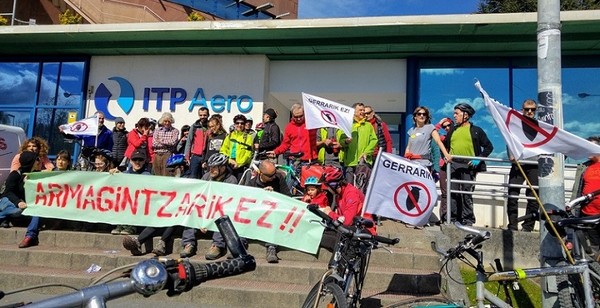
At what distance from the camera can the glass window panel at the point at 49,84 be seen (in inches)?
496

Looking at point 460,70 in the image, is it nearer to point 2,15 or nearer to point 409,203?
point 409,203

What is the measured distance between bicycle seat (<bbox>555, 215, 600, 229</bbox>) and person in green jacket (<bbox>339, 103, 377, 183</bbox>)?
148 inches

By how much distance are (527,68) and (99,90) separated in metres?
11.6

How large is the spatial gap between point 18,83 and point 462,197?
12.9 metres

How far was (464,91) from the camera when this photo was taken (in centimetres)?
1079

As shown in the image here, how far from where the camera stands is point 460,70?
1084cm

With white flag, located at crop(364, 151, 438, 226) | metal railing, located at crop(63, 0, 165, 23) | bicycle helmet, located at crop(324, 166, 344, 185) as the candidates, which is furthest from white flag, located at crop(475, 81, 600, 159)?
metal railing, located at crop(63, 0, 165, 23)

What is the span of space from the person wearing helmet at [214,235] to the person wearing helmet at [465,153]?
145 inches

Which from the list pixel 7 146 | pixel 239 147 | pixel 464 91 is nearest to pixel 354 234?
pixel 239 147

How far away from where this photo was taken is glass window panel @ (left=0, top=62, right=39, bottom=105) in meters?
12.7

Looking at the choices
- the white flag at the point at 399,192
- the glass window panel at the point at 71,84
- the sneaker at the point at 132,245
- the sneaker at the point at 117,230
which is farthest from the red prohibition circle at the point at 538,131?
the glass window panel at the point at 71,84

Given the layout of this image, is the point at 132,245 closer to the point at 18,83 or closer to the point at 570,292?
the point at 570,292

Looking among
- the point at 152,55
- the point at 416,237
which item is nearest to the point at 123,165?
the point at 152,55

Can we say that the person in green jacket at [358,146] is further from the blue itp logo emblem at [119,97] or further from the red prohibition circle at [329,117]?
the blue itp logo emblem at [119,97]
